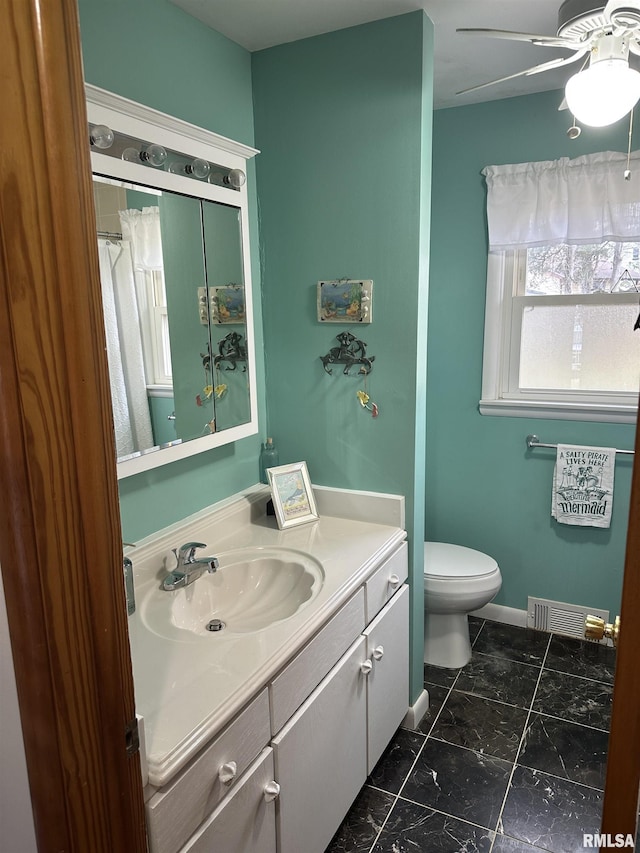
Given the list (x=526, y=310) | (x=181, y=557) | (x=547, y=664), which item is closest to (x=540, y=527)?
(x=547, y=664)

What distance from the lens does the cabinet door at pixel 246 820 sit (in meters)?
1.19

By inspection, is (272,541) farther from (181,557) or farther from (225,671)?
(225,671)

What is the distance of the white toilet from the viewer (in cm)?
257

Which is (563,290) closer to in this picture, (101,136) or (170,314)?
(170,314)

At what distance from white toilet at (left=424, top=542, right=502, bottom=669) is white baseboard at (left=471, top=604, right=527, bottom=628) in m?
0.34

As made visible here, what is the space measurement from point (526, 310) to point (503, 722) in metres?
1.77

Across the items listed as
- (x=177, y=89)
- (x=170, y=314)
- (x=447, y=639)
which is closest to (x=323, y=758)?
(x=447, y=639)

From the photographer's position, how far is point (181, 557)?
5.73 ft

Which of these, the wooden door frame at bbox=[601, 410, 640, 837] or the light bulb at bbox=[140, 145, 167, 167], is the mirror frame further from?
the wooden door frame at bbox=[601, 410, 640, 837]

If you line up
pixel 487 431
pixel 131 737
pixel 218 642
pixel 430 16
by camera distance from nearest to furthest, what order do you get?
pixel 131 737, pixel 218 642, pixel 430 16, pixel 487 431

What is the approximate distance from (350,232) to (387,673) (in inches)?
59.3

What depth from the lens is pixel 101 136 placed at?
4.91ft

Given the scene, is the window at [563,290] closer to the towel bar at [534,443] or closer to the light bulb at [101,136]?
the towel bar at [534,443]

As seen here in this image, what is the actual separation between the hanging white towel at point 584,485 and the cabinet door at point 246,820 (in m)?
1.92
